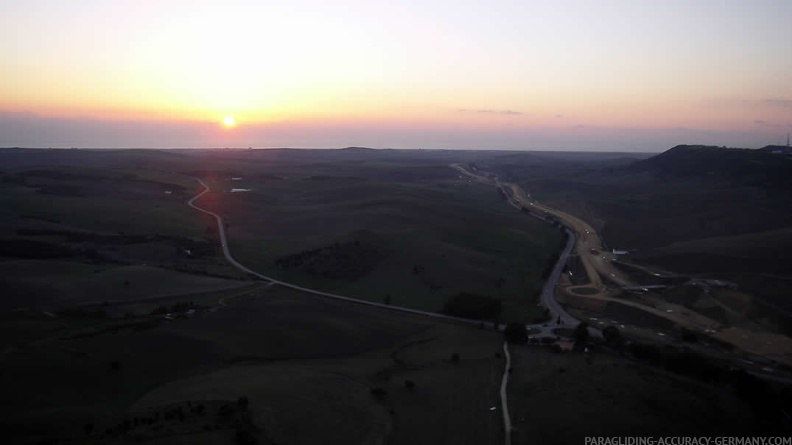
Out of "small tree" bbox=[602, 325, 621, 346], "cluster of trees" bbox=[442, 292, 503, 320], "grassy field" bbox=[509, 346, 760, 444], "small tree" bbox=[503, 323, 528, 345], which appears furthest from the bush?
"cluster of trees" bbox=[442, 292, 503, 320]

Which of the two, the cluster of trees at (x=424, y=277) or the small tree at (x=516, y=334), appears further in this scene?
the cluster of trees at (x=424, y=277)

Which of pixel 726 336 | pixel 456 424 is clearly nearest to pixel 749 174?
pixel 726 336

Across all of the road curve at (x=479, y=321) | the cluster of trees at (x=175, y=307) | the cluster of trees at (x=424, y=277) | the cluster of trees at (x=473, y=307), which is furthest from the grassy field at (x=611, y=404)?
the cluster of trees at (x=175, y=307)

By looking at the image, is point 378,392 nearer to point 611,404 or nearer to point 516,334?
point 611,404

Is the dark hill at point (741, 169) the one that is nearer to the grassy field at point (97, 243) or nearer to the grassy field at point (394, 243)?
the grassy field at point (394, 243)

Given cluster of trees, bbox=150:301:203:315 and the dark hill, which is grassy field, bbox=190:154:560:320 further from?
the dark hill

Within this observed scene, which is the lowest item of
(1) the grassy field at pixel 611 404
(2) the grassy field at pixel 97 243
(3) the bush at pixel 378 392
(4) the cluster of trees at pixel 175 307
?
(3) the bush at pixel 378 392

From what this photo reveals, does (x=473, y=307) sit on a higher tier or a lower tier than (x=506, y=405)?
higher

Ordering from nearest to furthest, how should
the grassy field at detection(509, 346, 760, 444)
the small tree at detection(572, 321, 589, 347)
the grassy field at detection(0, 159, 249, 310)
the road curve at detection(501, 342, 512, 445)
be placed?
the road curve at detection(501, 342, 512, 445)
the grassy field at detection(509, 346, 760, 444)
the small tree at detection(572, 321, 589, 347)
the grassy field at detection(0, 159, 249, 310)

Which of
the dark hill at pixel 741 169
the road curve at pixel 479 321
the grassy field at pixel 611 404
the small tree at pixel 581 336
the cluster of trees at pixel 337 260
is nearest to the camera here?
the grassy field at pixel 611 404

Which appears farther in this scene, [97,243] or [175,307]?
[97,243]

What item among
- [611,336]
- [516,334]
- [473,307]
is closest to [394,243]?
[473,307]

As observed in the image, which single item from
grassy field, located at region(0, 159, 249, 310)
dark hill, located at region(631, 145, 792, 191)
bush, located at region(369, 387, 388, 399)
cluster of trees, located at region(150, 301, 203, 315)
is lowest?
bush, located at region(369, 387, 388, 399)
